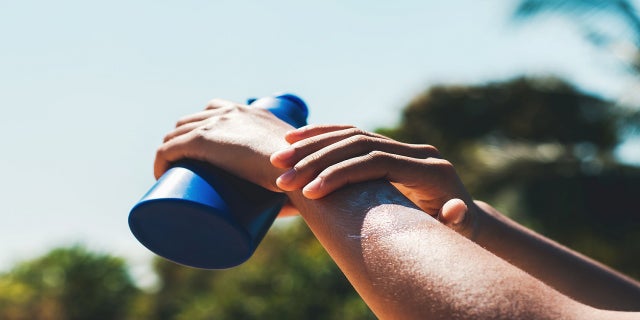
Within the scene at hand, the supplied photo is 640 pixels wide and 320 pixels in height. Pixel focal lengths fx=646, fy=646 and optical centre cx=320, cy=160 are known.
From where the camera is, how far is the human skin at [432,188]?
118cm

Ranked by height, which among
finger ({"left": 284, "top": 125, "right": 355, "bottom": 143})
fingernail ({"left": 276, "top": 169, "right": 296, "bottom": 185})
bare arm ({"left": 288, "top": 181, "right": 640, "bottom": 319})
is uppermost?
finger ({"left": 284, "top": 125, "right": 355, "bottom": 143})

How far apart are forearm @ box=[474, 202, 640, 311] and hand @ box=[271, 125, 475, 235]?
254mm

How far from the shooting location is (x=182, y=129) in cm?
150

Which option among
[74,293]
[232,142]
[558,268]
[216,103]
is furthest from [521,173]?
[74,293]

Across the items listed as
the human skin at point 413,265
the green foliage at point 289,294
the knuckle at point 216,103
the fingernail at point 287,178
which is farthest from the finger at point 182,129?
the green foliage at point 289,294

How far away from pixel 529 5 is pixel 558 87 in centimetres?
346

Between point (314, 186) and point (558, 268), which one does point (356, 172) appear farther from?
point (558, 268)

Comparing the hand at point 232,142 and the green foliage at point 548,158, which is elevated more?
the hand at point 232,142

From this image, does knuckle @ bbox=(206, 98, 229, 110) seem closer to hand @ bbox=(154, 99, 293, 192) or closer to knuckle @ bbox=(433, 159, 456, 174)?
hand @ bbox=(154, 99, 293, 192)

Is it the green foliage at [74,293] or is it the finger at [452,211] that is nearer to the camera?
the finger at [452,211]

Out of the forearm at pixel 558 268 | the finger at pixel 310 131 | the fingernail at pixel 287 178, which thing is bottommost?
the forearm at pixel 558 268

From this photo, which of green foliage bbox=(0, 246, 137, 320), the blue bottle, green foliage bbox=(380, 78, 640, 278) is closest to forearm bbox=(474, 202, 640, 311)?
the blue bottle

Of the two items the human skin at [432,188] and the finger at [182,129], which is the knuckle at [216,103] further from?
the human skin at [432,188]

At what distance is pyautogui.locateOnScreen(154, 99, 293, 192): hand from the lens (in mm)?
1343
